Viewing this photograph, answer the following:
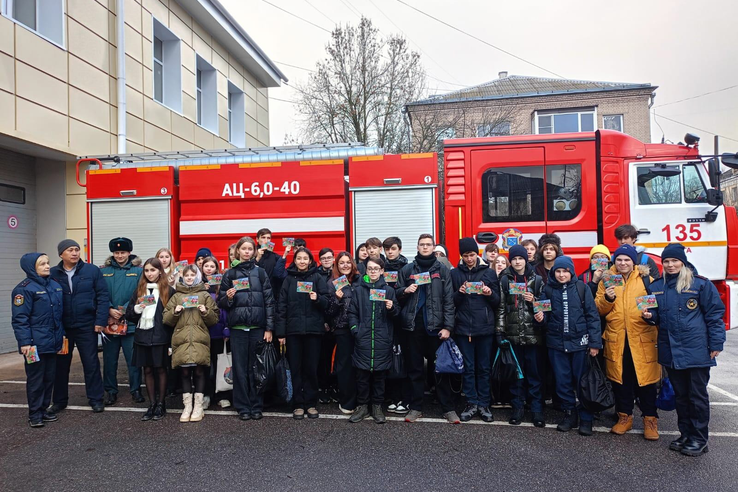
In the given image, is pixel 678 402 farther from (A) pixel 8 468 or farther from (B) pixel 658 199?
(A) pixel 8 468

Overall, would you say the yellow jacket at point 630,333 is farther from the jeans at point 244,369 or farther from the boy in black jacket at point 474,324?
the jeans at point 244,369

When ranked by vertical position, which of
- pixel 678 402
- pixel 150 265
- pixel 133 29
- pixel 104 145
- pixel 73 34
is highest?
pixel 133 29

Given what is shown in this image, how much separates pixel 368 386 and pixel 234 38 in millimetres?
14325

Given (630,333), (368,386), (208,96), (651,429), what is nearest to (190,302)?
(368,386)

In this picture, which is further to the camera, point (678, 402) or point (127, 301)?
point (127, 301)

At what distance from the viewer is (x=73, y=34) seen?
10.2 metres

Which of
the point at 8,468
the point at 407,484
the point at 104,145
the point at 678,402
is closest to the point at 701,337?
the point at 678,402

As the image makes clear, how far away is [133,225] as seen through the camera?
299 inches

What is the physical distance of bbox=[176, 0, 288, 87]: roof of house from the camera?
14352 millimetres

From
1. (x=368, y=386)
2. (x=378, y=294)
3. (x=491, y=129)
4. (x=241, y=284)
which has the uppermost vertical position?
(x=491, y=129)

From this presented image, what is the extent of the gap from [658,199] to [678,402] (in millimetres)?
3283

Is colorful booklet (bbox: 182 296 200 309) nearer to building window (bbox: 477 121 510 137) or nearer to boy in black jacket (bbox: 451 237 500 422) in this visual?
boy in black jacket (bbox: 451 237 500 422)

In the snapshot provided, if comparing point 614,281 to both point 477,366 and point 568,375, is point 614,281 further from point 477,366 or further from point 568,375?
point 477,366

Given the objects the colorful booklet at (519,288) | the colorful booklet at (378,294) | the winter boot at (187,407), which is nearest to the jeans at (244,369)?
the winter boot at (187,407)
